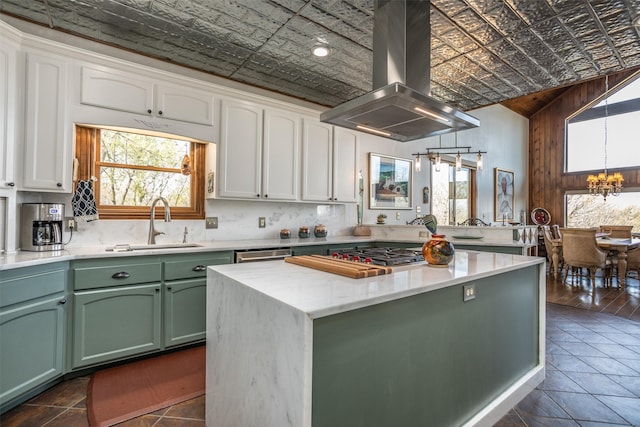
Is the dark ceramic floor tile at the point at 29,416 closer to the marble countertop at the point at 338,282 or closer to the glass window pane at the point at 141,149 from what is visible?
the marble countertop at the point at 338,282

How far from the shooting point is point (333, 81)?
3584 millimetres

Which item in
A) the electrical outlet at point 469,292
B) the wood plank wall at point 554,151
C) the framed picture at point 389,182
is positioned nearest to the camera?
the electrical outlet at point 469,292

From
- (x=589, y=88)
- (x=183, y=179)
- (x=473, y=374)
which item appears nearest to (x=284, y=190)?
(x=183, y=179)

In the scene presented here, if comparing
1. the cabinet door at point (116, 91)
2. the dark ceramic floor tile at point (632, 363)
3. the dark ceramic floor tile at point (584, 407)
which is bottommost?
the dark ceramic floor tile at point (584, 407)

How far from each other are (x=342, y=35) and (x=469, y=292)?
7.36 feet

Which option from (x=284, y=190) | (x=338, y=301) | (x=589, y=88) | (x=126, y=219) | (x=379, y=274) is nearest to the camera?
(x=338, y=301)

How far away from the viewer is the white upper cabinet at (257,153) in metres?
3.15

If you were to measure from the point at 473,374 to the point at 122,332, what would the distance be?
2383mm

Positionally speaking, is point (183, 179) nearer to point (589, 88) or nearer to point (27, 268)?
point (27, 268)

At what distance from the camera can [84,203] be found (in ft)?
8.39

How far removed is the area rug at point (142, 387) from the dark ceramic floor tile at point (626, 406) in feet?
8.60

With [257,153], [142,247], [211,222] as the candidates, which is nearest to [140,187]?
[142,247]

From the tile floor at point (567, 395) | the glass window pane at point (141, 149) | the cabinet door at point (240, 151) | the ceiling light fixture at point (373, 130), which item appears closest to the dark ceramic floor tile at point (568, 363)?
the tile floor at point (567, 395)

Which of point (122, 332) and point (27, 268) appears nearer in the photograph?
point (27, 268)
